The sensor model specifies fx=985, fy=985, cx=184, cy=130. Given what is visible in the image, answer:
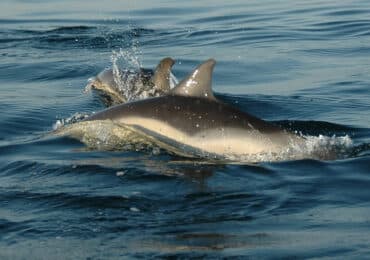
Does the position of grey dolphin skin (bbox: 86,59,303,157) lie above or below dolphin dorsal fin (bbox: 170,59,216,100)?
below

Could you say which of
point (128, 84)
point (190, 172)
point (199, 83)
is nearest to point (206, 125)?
point (199, 83)

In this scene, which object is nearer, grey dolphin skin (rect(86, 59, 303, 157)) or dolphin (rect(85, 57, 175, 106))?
grey dolphin skin (rect(86, 59, 303, 157))

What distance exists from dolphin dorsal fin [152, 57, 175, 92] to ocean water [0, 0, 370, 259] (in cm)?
119

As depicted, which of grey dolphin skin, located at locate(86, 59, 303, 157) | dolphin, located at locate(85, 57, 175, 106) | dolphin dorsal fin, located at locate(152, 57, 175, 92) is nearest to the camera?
grey dolphin skin, located at locate(86, 59, 303, 157)

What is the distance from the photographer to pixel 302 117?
12.8m

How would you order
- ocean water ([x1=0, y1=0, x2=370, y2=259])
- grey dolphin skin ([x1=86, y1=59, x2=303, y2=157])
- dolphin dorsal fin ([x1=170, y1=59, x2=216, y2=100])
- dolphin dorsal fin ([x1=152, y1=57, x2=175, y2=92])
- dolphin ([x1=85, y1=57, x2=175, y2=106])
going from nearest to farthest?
ocean water ([x1=0, y1=0, x2=370, y2=259])
dolphin dorsal fin ([x1=170, y1=59, x2=216, y2=100])
grey dolphin skin ([x1=86, y1=59, x2=303, y2=157])
dolphin dorsal fin ([x1=152, y1=57, x2=175, y2=92])
dolphin ([x1=85, y1=57, x2=175, y2=106])

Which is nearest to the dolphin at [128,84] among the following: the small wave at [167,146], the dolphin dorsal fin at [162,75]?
the dolphin dorsal fin at [162,75]

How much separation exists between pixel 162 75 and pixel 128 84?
176 centimetres

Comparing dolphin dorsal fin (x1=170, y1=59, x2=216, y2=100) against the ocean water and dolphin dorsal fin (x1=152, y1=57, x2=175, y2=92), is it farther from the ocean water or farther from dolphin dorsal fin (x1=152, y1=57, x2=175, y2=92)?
dolphin dorsal fin (x1=152, y1=57, x2=175, y2=92)

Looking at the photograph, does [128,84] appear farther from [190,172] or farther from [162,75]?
[190,172]

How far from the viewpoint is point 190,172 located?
9406mm

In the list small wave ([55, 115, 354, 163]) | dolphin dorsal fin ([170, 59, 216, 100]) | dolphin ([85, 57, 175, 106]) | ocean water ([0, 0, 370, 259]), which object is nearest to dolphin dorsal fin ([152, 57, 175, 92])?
dolphin ([85, 57, 175, 106])

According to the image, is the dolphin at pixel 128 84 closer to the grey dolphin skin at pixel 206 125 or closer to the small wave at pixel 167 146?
the small wave at pixel 167 146

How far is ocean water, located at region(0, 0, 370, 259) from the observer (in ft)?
24.6
